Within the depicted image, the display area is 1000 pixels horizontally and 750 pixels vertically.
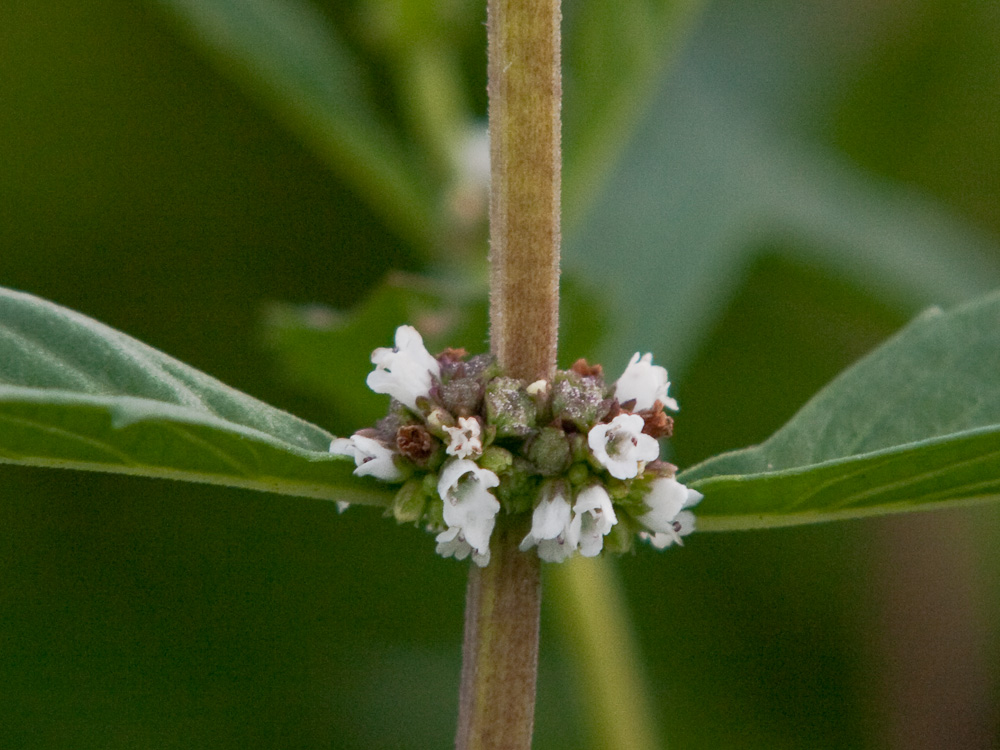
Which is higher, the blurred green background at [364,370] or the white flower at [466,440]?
the blurred green background at [364,370]

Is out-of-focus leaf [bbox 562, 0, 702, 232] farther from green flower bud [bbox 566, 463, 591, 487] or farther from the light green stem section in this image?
green flower bud [bbox 566, 463, 591, 487]

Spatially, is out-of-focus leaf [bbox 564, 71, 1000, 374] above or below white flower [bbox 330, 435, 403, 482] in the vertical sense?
above

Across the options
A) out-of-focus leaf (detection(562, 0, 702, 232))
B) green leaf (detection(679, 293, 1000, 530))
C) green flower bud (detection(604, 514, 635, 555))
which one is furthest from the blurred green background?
green flower bud (detection(604, 514, 635, 555))

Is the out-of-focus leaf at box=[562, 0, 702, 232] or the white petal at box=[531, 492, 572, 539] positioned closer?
the white petal at box=[531, 492, 572, 539]

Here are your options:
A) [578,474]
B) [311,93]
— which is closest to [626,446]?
[578,474]

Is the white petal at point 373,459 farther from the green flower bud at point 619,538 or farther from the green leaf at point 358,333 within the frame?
the green leaf at point 358,333

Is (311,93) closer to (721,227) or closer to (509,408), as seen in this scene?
(721,227)

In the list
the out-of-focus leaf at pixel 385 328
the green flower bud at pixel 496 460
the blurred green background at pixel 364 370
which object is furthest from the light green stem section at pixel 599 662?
the green flower bud at pixel 496 460
